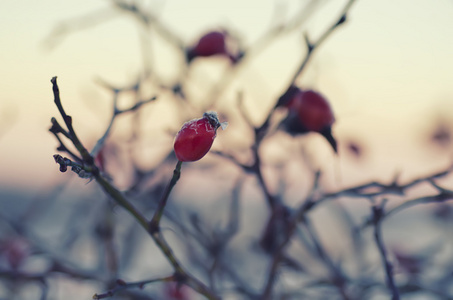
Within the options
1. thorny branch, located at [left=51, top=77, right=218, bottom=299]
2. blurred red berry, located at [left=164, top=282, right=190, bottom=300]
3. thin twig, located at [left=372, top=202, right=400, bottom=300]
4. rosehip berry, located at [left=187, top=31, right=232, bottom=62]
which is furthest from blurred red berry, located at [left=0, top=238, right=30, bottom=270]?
thin twig, located at [left=372, top=202, right=400, bottom=300]

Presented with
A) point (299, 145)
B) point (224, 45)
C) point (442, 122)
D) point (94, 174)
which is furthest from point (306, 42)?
point (442, 122)

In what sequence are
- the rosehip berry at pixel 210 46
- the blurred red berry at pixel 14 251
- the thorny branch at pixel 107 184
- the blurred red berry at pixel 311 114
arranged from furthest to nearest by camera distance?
the blurred red berry at pixel 14 251, the rosehip berry at pixel 210 46, the blurred red berry at pixel 311 114, the thorny branch at pixel 107 184

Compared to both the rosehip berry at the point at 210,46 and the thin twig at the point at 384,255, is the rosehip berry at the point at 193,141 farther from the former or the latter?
the rosehip berry at the point at 210,46

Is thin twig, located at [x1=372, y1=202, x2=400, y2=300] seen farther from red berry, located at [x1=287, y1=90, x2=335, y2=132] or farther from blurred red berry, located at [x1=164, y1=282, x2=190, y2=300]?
blurred red berry, located at [x1=164, y1=282, x2=190, y2=300]

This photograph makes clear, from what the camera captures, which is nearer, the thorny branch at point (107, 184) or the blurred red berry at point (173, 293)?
the thorny branch at point (107, 184)

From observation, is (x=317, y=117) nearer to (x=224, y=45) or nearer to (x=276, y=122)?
(x=276, y=122)

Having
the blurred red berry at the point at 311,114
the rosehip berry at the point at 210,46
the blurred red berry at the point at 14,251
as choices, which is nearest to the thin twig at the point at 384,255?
the blurred red berry at the point at 311,114
